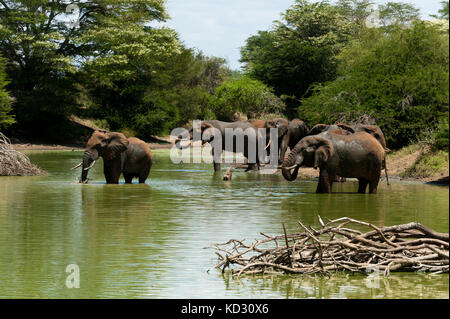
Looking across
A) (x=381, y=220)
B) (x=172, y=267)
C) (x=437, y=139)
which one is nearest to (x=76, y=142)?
(x=437, y=139)

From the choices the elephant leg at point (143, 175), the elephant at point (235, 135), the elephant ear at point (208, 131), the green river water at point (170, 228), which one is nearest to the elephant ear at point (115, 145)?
the green river water at point (170, 228)

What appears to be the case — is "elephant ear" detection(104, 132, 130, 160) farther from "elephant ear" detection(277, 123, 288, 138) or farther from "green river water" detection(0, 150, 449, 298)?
"elephant ear" detection(277, 123, 288, 138)

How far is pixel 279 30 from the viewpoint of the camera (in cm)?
6869

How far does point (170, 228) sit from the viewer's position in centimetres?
1534

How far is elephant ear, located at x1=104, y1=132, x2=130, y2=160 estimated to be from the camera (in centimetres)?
2459

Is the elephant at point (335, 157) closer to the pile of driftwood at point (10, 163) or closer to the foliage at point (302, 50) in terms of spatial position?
the pile of driftwood at point (10, 163)

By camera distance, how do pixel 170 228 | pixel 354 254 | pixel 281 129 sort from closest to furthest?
pixel 354 254 → pixel 170 228 → pixel 281 129

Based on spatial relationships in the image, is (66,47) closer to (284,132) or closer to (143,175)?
(284,132)

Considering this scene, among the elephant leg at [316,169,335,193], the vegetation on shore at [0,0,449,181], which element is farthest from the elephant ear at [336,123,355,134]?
the vegetation on shore at [0,0,449,181]

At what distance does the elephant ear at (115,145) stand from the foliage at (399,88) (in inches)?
467

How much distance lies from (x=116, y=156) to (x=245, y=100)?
4101 centimetres

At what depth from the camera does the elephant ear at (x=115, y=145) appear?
2459cm

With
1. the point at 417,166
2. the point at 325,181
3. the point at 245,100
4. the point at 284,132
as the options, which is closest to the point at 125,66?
the point at 245,100

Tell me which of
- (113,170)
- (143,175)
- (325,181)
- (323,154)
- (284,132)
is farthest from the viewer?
(284,132)
